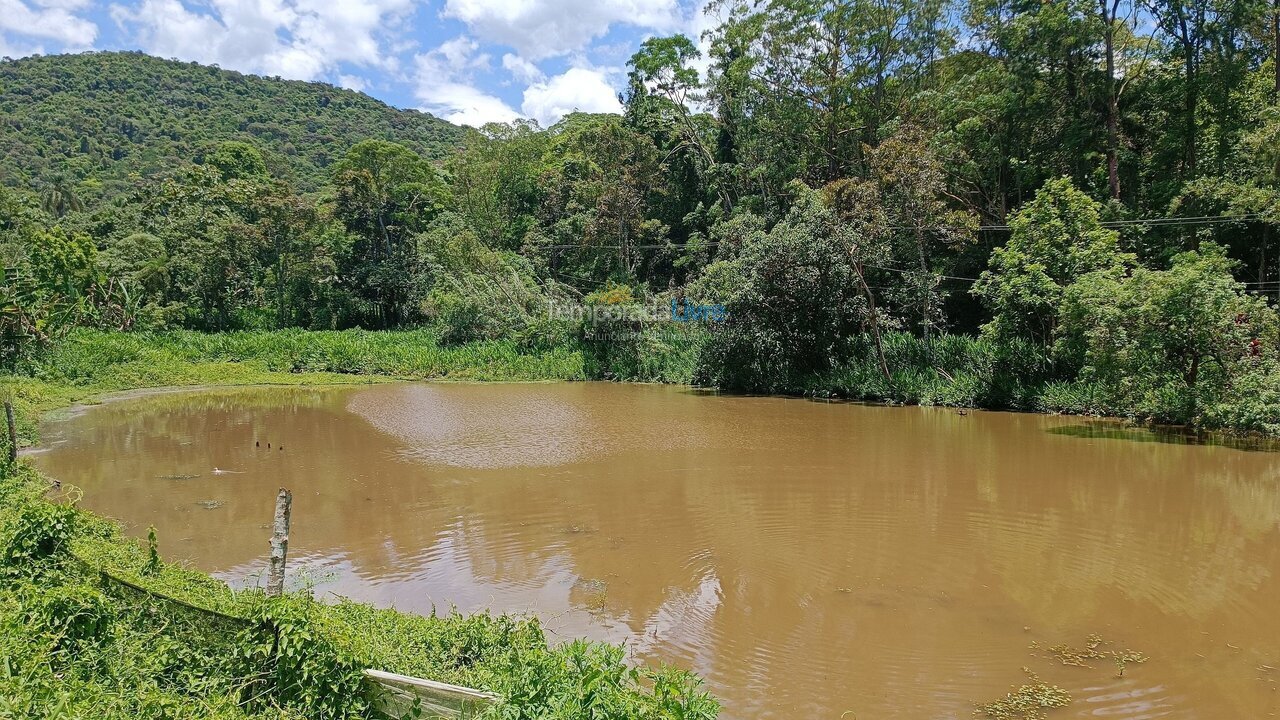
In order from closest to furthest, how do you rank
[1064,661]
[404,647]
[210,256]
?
[404,647] → [1064,661] → [210,256]

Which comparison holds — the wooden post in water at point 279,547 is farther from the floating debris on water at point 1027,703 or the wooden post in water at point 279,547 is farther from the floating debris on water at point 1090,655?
the floating debris on water at point 1090,655

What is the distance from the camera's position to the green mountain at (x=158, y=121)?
5672 cm

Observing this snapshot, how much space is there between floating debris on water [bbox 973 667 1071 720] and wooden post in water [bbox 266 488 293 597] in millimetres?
4635

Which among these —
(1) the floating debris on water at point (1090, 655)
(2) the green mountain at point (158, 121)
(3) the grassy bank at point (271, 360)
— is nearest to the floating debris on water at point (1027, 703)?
(1) the floating debris on water at point (1090, 655)

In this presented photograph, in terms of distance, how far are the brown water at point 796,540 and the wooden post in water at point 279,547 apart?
1.86 metres

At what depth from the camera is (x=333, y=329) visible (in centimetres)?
3619

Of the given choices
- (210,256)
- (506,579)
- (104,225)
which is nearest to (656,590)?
(506,579)

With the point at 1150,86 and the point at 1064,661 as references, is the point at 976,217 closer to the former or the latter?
the point at 1150,86

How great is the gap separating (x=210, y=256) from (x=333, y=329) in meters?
6.09

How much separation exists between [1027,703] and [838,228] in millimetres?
17200

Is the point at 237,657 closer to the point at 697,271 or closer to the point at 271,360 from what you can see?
the point at 271,360

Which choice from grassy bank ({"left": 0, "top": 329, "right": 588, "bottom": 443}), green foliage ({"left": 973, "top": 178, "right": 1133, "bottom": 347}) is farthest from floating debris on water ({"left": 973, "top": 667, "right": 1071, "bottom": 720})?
grassy bank ({"left": 0, "top": 329, "right": 588, "bottom": 443})

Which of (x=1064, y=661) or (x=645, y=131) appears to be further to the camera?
(x=645, y=131)

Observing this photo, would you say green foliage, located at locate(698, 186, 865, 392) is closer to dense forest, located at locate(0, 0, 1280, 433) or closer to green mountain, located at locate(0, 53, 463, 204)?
dense forest, located at locate(0, 0, 1280, 433)
